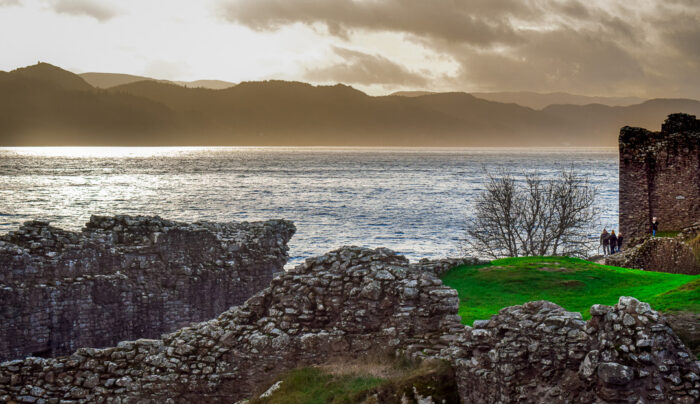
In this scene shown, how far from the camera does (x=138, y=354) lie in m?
12.9

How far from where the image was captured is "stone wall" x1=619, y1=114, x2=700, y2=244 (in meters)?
38.5

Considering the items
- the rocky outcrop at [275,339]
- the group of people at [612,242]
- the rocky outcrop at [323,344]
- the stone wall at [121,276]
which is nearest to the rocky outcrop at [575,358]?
the rocky outcrop at [323,344]

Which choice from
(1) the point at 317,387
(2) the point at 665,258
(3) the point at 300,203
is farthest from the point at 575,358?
(3) the point at 300,203

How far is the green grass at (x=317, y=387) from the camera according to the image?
430 inches

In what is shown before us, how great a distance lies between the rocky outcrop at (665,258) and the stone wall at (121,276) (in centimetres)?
1541

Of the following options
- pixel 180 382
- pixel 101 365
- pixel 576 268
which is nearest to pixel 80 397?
pixel 101 365

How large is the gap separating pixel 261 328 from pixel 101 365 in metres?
3.26

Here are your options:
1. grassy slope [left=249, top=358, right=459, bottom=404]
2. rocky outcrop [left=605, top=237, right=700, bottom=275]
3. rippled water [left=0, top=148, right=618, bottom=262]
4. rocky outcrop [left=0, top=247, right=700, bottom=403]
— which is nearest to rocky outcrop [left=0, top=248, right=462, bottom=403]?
rocky outcrop [left=0, top=247, right=700, bottom=403]

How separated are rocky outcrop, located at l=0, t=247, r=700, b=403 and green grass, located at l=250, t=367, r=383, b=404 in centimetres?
44

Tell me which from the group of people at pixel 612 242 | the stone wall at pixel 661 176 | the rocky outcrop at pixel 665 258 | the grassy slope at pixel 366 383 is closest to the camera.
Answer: the grassy slope at pixel 366 383

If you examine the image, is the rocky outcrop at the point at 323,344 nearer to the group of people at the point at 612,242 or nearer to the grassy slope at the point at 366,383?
the grassy slope at the point at 366,383

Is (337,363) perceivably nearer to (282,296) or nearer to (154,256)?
(282,296)

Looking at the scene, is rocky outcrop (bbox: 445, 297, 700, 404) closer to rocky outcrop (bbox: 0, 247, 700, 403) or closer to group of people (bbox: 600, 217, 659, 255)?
rocky outcrop (bbox: 0, 247, 700, 403)

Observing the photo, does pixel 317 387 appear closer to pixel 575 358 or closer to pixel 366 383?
pixel 366 383
